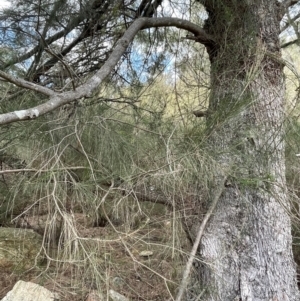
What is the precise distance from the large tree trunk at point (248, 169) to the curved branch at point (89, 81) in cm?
14

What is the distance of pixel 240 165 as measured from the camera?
1.33 metres

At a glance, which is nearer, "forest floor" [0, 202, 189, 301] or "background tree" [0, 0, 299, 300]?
Answer: "forest floor" [0, 202, 189, 301]

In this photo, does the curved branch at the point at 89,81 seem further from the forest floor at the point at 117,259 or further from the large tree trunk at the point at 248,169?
the forest floor at the point at 117,259

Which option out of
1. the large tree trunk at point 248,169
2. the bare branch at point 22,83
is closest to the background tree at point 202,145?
the large tree trunk at point 248,169

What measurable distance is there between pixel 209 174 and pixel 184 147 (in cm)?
12

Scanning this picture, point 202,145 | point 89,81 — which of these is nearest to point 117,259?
point 202,145

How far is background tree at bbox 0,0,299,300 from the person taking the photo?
4.12 feet

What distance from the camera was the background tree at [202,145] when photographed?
1.26 metres

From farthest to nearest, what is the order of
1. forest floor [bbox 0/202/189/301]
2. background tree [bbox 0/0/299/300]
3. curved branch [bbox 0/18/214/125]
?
background tree [bbox 0/0/299/300]
forest floor [bbox 0/202/189/301]
curved branch [bbox 0/18/214/125]

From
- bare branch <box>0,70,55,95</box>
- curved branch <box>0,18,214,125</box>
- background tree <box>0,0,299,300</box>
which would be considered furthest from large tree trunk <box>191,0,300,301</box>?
bare branch <box>0,70,55,95</box>

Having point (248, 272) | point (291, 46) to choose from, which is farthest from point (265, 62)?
point (248, 272)

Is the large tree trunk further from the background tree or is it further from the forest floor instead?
the forest floor

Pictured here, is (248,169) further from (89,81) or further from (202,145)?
(89,81)

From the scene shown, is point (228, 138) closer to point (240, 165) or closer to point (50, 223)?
point (240, 165)
